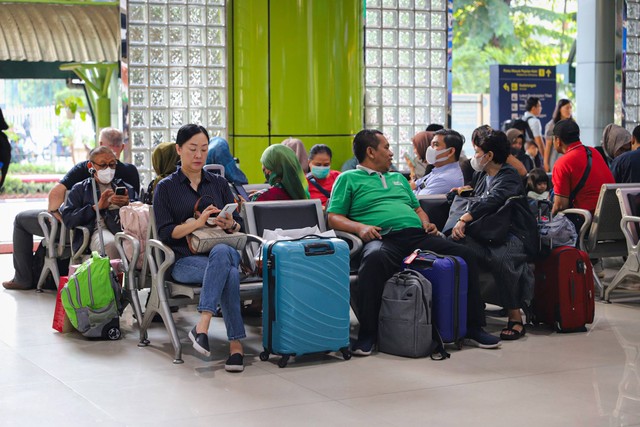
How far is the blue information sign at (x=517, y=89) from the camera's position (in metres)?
16.1

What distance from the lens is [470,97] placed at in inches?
851

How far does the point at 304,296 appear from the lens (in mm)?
5289

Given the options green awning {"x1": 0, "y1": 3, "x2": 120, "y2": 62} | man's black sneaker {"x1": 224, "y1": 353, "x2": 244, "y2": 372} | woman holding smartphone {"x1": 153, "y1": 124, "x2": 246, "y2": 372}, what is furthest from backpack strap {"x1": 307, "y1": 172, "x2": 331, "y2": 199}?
green awning {"x1": 0, "y1": 3, "x2": 120, "y2": 62}

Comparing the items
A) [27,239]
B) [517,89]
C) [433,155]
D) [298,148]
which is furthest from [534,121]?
[27,239]

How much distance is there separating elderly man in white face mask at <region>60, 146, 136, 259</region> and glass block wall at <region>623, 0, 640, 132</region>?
7.75 m

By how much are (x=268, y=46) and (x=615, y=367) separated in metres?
5.31

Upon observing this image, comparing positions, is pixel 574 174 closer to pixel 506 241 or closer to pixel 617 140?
pixel 617 140

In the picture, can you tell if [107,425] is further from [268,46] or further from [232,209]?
[268,46]

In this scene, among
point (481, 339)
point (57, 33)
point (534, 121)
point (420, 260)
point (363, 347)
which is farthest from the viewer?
point (57, 33)

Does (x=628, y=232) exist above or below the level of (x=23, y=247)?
above

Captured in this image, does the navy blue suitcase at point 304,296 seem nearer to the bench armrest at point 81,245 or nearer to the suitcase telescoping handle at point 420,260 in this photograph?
the suitcase telescoping handle at point 420,260

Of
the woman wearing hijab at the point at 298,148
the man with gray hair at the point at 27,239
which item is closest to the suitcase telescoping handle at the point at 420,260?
the woman wearing hijab at the point at 298,148

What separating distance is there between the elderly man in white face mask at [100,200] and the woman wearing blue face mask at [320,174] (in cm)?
136

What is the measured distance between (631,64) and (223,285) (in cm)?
885
